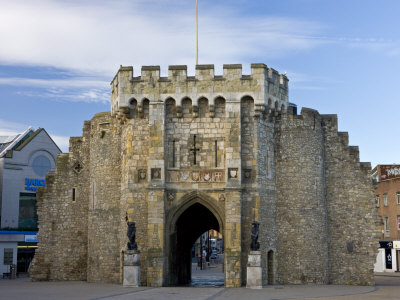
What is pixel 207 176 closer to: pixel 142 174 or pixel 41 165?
pixel 142 174

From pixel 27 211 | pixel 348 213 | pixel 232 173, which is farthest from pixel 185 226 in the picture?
pixel 27 211

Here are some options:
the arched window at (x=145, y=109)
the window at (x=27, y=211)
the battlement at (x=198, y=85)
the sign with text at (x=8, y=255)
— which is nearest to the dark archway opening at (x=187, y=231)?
the arched window at (x=145, y=109)

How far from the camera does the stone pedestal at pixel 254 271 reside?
83.4 feet

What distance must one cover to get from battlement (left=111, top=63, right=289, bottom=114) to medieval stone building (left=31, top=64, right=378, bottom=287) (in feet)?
0.17

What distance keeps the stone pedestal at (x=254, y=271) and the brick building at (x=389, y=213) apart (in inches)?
1119

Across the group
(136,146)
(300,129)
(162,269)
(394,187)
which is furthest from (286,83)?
(394,187)

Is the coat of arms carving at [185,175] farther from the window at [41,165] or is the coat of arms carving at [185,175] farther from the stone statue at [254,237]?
the window at [41,165]

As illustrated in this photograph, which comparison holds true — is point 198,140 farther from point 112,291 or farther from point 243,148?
point 112,291

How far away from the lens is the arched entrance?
27656mm

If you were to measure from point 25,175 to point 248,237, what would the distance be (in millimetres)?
30874

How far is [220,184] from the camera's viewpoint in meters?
27.4

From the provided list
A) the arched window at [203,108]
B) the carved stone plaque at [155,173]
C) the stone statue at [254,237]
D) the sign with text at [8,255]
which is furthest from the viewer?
the sign with text at [8,255]

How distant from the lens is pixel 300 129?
30.0 metres

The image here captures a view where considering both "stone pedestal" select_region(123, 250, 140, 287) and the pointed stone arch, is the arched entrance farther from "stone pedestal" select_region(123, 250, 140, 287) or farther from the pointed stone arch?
"stone pedestal" select_region(123, 250, 140, 287)
